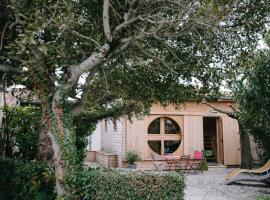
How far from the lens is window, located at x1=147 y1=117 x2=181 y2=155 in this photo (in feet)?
63.5

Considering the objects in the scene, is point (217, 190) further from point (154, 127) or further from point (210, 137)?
point (210, 137)

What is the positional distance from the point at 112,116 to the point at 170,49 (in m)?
4.47

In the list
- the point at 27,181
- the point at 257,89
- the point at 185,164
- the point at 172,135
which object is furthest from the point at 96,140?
the point at 27,181

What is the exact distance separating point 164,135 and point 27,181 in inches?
472

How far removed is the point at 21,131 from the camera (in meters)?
12.5

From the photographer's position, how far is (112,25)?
7.93 meters

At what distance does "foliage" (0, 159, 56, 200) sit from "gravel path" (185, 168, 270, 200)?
4.57 m

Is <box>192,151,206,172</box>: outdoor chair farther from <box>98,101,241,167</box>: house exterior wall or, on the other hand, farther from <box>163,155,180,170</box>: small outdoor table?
<box>163,155,180,170</box>: small outdoor table

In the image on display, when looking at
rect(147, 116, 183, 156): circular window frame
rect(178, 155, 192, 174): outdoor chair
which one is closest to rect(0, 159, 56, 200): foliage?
rect(178, 155, 192, 174): outdoor chair

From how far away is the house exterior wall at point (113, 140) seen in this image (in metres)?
19.4

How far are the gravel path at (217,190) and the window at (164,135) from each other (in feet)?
11.6

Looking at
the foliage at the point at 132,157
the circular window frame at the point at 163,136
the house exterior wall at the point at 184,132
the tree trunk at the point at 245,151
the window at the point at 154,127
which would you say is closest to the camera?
the tree trunk at the point at 245,151

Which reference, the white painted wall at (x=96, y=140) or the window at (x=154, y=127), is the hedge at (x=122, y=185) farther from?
the white painted wall at (x=96, y=140)

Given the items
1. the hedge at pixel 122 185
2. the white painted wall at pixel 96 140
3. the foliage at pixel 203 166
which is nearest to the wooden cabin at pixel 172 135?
the foliage at pixel 203 166
